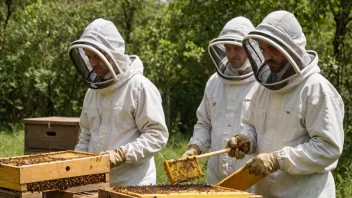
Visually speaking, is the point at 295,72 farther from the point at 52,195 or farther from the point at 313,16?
the point at 313,16

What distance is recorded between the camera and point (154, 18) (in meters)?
15.1

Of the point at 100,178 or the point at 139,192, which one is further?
the point at 100,178

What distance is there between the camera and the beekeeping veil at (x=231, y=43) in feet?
16.9

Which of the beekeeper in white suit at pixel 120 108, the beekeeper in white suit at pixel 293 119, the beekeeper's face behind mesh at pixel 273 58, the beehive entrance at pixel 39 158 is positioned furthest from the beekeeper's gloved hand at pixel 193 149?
the beekeeper's face behind mesh at pixel 273 58

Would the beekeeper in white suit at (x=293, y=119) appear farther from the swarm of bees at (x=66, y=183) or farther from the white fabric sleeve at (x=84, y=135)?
the white fabric sleeve at (x=84, y=135)

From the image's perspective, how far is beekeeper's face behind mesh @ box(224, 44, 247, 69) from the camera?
5.16 m

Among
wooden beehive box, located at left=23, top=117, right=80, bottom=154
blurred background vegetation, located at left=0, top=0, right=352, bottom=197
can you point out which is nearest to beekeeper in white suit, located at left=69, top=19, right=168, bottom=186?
wooden beehive box, located at left=23, top=117, right=80, bottom=154

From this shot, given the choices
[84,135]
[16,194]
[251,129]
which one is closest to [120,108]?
[84,135]

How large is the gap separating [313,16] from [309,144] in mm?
6331

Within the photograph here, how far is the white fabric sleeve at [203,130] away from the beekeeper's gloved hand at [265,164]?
1.15 meters

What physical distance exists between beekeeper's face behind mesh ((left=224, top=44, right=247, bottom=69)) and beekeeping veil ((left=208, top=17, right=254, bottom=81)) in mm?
29

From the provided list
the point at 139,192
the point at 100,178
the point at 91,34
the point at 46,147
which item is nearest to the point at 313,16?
the point at 46,147

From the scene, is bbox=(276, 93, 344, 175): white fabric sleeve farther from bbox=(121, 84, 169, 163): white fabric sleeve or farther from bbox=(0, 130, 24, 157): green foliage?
bbox=(0, 130, 24, 157): green foliage

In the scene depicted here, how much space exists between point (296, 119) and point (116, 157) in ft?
4.02
